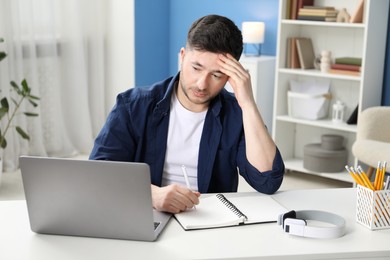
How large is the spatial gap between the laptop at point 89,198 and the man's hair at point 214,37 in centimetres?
64

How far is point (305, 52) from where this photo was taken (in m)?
4.79

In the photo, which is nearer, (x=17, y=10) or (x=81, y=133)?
(x=17, y=10)

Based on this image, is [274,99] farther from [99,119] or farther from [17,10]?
[17,10]

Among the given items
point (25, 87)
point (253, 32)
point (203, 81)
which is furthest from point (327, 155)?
point (203, 81)

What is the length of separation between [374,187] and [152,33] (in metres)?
3.98

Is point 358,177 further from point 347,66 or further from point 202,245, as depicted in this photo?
point 347,66

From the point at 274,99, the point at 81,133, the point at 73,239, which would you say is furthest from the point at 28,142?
the point at 73,239

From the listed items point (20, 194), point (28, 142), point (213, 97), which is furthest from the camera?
point (28, 142)

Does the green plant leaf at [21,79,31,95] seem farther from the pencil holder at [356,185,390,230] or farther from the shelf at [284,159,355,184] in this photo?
the pencil holder at [356,185,390,230]

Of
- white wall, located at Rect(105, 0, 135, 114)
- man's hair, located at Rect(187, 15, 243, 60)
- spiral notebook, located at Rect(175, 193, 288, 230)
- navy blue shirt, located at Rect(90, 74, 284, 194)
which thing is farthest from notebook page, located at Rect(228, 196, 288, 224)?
white wall, located at Rect(105, 0, 135, 114)

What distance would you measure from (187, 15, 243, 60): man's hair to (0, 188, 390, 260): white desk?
609mm

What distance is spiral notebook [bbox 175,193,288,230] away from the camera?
1.88 m

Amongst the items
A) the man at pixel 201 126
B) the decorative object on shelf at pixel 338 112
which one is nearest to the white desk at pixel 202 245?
the man at pixel 201 126

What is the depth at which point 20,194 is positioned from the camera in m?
4.28
